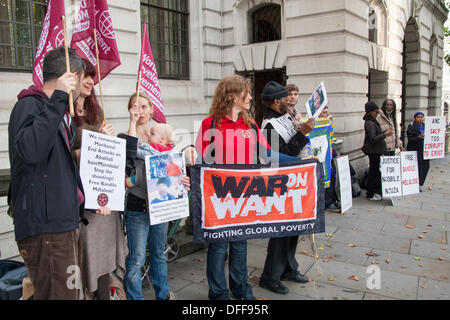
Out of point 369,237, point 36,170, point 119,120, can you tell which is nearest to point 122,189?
point 36,170

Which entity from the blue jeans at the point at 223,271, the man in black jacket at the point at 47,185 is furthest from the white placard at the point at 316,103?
the man in black jacket at the point at 47,185

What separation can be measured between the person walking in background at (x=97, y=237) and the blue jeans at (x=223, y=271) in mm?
827

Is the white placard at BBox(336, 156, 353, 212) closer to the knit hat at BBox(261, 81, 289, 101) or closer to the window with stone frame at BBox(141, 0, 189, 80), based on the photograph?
the knit hat at BBox(261, 81, 289, 101)

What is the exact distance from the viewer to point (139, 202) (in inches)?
130

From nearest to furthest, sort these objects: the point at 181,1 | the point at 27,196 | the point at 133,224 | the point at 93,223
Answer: the point at 27,196, the point at 93,223, the point at 133,224, the point at 181,1

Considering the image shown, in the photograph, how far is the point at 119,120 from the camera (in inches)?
349

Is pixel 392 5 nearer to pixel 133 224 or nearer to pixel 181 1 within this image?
pixel 181 1

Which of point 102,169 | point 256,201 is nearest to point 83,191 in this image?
point 102,169

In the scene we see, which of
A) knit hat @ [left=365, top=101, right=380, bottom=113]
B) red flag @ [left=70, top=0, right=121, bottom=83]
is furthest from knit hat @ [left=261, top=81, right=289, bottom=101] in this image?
knit hat @ [left=365, top=101, right=380, bottom=113]

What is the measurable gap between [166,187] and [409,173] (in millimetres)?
6717

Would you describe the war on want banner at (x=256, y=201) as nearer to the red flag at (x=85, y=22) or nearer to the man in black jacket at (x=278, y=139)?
the man in black jacket at (x=278, y=139)

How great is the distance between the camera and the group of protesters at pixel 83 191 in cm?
223

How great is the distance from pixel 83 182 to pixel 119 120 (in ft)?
21.4

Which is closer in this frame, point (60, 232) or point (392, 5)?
point (60, 232)
